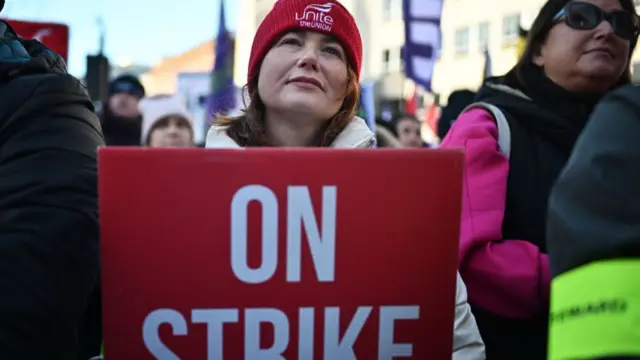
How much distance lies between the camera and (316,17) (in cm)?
168

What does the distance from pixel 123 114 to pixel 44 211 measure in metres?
4.00

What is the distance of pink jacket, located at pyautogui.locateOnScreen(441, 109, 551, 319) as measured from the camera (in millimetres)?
1540

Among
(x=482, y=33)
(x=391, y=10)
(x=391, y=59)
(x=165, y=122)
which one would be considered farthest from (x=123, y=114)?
(x=391, y=10)

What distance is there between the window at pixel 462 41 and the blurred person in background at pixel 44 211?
29412 mm

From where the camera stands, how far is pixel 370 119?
5.87m

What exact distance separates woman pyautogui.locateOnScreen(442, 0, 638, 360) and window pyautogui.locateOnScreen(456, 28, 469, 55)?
28.4 meters

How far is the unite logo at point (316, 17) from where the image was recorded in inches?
65.4

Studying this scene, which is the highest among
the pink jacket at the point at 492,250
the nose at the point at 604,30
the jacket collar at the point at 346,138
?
the nose at the point at 604,30

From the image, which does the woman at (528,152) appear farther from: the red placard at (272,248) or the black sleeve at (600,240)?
the black sleeve at (600,240)

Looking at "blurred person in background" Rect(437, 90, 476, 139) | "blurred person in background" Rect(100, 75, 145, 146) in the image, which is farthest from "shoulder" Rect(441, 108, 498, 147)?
"blurred person in background" Rect(100, 75, 145, 146)

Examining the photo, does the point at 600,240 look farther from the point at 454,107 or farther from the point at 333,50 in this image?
the point at 454,107

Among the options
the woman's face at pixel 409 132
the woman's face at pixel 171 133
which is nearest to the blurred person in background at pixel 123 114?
the woman's face at pixel 171 133

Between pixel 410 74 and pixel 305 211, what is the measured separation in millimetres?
7319

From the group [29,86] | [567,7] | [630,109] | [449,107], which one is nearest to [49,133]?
[29,86]
